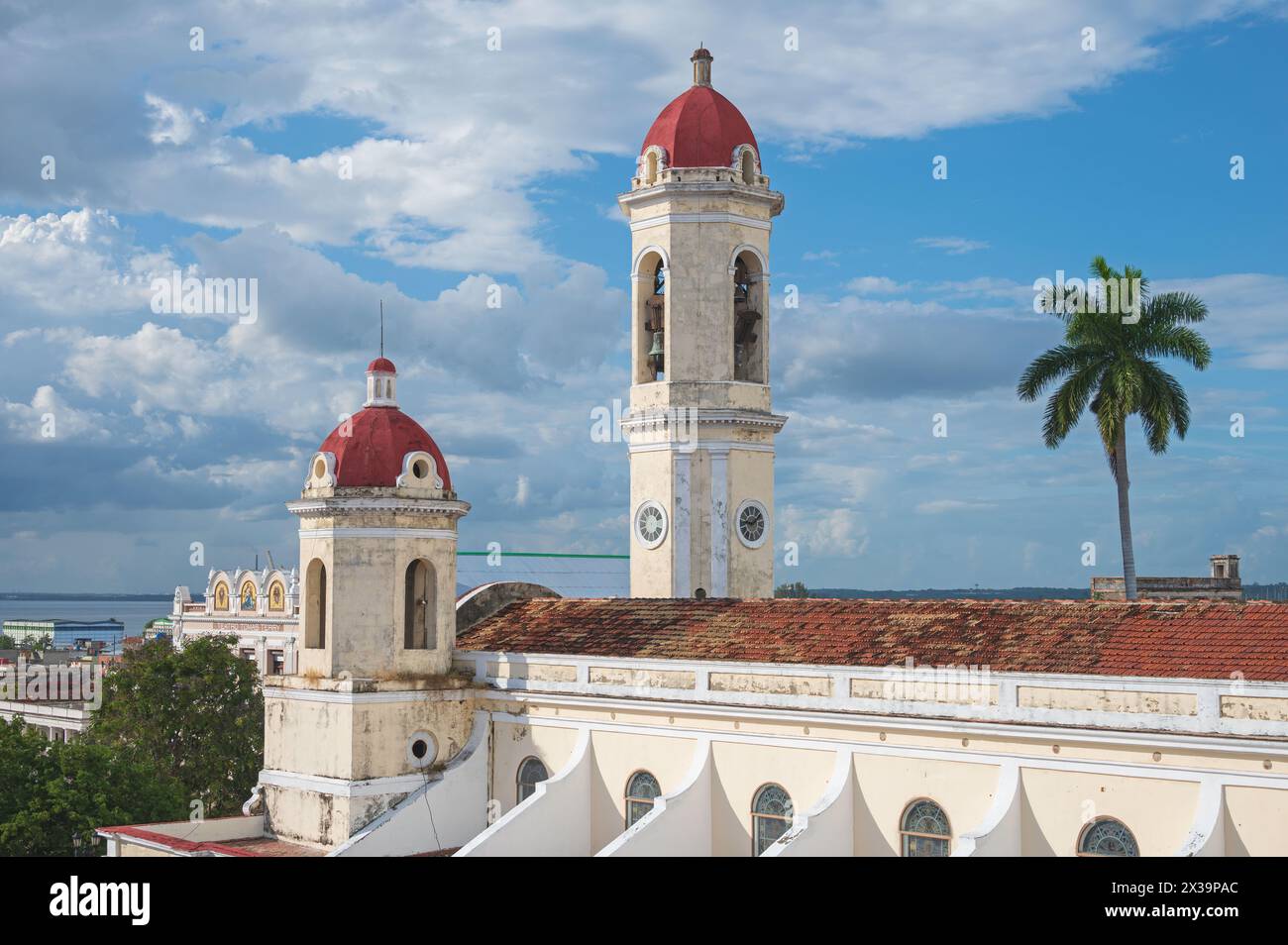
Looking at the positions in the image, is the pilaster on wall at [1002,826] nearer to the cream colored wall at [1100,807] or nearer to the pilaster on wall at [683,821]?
the cream colored wall at [1100,807]

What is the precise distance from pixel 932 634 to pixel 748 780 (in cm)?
387

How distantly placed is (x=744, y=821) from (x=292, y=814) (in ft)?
32.8

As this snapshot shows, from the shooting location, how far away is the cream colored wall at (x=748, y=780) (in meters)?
22.9

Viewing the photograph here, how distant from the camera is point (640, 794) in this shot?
2569cm

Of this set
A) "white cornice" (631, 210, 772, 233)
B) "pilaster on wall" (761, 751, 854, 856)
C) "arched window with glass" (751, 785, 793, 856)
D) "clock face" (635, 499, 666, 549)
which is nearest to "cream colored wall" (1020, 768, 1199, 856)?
"pilaster on wall" (761, 751, 854, 856)

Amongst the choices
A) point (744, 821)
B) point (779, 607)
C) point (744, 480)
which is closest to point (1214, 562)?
point (744, 480)

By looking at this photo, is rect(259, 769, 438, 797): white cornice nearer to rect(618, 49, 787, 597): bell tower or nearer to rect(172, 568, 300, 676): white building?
rect(618, 49, 787, 597): bell tower

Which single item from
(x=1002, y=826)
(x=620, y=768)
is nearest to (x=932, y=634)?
(x=1002, y=826)

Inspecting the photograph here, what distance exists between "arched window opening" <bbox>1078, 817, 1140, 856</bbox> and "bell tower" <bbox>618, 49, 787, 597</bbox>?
13955mm

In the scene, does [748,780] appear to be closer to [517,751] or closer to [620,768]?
[620,768]

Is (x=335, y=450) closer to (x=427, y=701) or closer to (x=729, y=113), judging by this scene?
(x=427, y=701)

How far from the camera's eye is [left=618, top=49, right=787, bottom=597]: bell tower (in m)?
32.9

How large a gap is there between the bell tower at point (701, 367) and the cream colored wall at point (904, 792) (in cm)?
1098

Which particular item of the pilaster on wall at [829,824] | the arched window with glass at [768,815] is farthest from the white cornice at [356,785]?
the pilaster on wall at [829,824]
